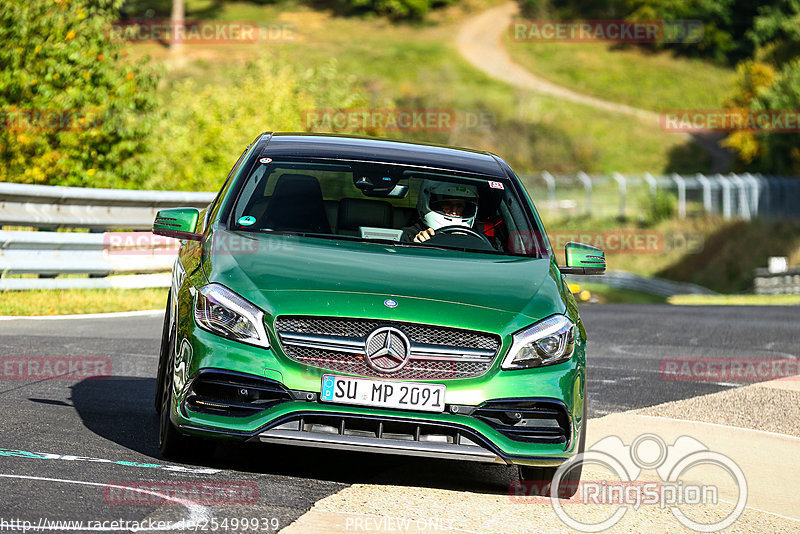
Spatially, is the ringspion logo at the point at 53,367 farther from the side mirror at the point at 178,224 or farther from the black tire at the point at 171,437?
the black tire at the point at 171,437

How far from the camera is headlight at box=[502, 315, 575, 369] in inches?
240

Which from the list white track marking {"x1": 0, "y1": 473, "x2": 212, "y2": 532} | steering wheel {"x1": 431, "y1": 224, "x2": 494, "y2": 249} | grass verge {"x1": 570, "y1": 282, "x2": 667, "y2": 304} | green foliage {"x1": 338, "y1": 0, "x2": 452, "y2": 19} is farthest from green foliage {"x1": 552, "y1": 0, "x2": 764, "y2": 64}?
white track marking {"x1": 0, "y1": 473, "x2": 212, "y2": 532}

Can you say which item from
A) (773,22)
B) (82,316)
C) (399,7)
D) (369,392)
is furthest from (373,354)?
(399,7)

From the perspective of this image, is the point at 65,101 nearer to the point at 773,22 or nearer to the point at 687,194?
the point at 687,194

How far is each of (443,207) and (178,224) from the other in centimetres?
151

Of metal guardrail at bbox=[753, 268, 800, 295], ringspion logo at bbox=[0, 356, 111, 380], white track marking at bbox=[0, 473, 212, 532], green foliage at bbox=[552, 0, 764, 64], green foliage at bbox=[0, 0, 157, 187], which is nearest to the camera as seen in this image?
white track marking at bbox=[0, 473, 212, 532]

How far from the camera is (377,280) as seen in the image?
6.23 meters

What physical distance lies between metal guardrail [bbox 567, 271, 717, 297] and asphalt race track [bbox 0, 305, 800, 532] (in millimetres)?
27119

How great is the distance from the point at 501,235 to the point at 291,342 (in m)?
2.00

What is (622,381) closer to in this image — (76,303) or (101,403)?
(101,403)

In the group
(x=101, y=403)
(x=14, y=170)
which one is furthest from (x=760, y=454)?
(x=14, y=170)

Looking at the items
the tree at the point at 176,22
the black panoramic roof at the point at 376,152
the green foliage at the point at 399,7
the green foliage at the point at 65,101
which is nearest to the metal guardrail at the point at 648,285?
the green foliage at the point at 65,101

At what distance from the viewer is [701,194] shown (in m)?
51.2

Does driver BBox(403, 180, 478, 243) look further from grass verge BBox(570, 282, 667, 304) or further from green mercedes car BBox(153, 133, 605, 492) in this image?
grass verge BBox(570, 282, 667, 304)
